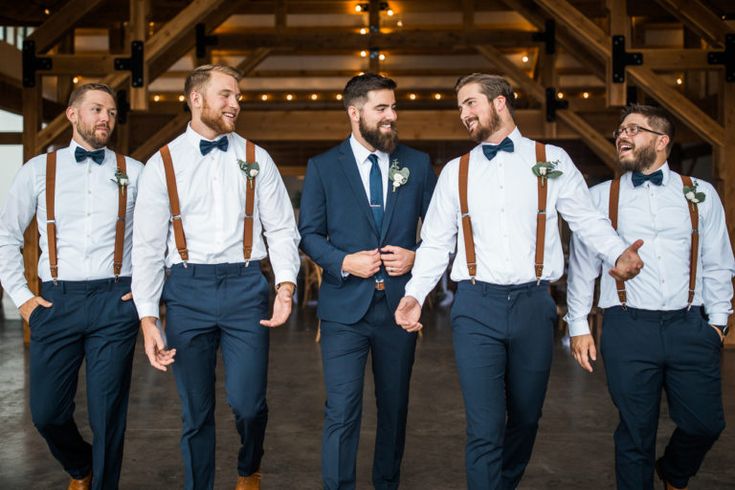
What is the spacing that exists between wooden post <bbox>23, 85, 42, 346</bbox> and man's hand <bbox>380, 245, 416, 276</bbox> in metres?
5.94

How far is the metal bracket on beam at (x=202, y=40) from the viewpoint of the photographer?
11.3m

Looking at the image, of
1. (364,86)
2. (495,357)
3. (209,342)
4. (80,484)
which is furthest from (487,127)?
(80,484)

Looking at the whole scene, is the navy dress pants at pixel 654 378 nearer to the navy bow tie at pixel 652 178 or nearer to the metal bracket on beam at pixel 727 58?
the navy bow tie at pixel 652 178

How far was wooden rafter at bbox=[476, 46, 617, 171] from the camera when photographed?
1044cm

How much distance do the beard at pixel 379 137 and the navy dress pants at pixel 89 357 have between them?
1.17m

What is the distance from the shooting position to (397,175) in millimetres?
3352

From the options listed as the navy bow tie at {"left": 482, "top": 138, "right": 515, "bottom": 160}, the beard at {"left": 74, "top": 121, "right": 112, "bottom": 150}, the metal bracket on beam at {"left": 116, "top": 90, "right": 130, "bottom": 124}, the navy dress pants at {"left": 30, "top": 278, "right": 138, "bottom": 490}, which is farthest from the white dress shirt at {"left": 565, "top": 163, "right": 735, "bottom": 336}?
the metal bracket on beam at {"left": 116, "top": 90, "right": 130, "bottom": 124}

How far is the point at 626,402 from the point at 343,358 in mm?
1099

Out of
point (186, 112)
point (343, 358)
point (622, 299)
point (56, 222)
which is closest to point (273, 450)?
point (343, 358)

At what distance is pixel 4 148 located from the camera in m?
17.4

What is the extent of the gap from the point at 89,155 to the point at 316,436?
7.26 ft

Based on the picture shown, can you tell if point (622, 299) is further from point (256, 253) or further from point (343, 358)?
point (256, 253)

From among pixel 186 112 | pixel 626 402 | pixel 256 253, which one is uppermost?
pixel 186 112

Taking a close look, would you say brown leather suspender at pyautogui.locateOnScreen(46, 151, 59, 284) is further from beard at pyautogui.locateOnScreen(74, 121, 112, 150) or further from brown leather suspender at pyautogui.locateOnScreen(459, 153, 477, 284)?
brown leather suspender at pyautogui.locateOnScreen(459, 153, 477, 284)
